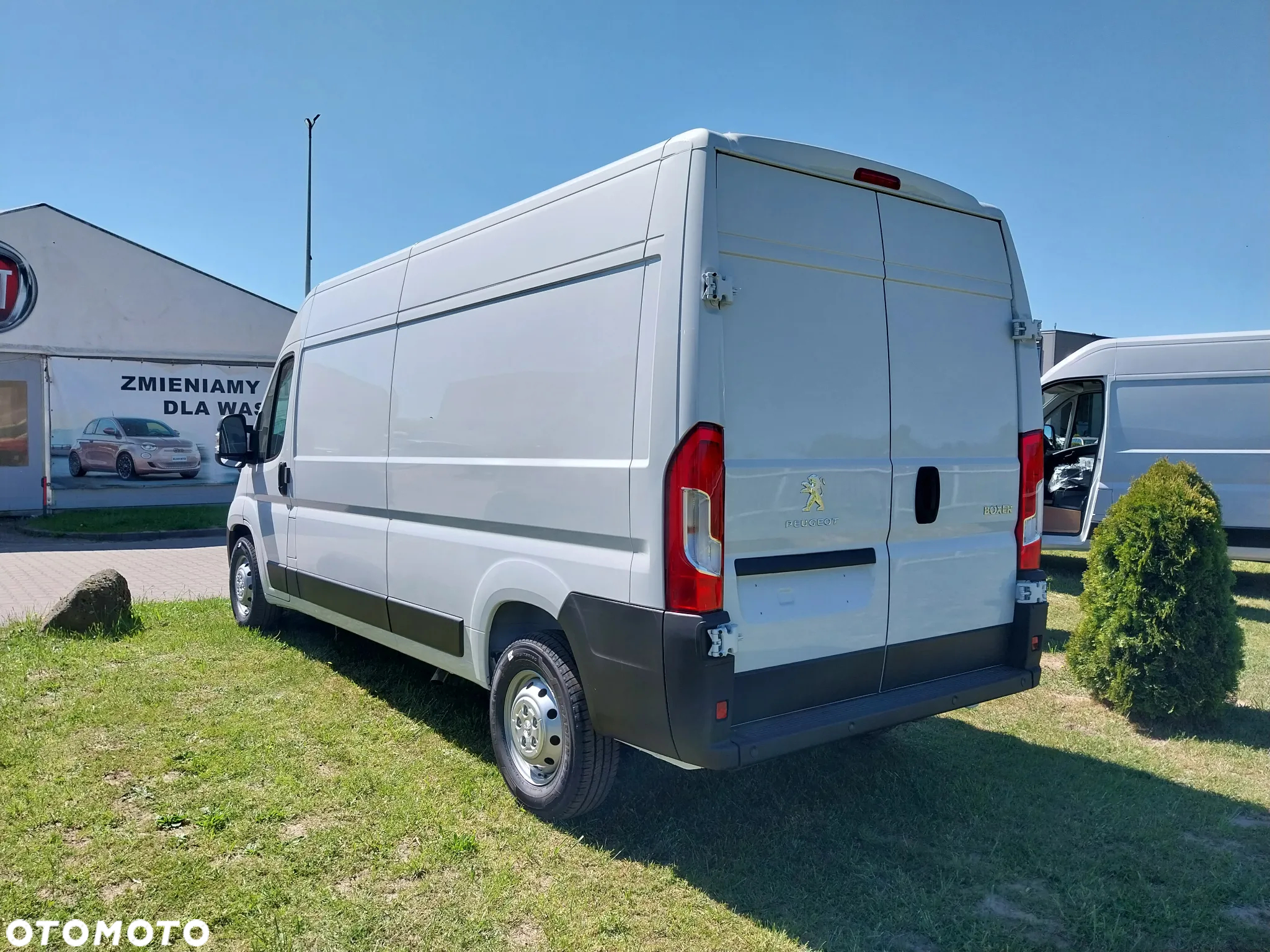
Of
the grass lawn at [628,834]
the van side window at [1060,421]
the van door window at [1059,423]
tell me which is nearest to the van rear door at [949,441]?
the grass lawn at [628,834]

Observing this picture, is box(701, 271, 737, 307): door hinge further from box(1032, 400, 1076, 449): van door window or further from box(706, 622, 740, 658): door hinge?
box(1032, 400, 1076, 449): van door window

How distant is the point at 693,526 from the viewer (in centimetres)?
A: 321

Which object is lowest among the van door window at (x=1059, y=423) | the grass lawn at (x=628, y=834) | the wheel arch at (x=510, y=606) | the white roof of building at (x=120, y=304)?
the grass lawn at (x=628, y=834)

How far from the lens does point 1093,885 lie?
11.4 feet

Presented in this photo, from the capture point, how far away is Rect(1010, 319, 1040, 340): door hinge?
14.1 feet

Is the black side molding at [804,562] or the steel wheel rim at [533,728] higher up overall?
the black side molding at [804,562]

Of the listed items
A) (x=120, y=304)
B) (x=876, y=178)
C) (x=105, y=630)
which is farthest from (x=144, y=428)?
(x=876, y=178)

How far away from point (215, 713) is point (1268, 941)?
5181mm

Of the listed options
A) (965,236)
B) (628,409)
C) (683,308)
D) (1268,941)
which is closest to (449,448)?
(628,409)

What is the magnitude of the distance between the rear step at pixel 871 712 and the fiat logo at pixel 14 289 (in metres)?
17.2

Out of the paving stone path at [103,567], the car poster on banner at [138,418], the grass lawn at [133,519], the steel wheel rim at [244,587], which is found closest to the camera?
the steel wheel rim at [244,587]

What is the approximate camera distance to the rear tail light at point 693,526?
320 cm

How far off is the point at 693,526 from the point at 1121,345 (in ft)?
27.5

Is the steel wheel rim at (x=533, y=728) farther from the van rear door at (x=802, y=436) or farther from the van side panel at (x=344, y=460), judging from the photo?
the van side panel at (x=344, y=460)
